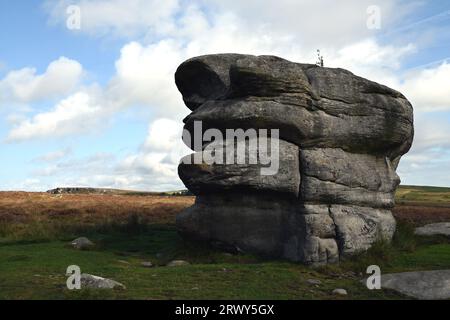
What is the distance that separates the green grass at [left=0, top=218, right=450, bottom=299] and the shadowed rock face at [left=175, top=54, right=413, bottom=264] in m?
1.14

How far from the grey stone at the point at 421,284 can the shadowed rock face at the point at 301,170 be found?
4050mm

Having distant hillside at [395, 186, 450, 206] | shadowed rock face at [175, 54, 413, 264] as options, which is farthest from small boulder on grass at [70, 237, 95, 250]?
distant hillside at [395, 186, 450, 206]

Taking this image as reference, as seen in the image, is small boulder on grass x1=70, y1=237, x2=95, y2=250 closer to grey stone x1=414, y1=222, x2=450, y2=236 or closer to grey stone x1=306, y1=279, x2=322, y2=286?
→ grey stone x1=306, y1=279, x2=322, y2=286

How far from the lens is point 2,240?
2603 centimetres

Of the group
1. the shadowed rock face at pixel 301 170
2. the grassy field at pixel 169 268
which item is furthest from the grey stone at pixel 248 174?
the grassy field at pixel 169 268

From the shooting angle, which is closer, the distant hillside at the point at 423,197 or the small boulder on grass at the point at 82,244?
the small boulder on grass at the point at 82,244

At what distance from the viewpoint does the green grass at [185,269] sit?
13883 millimetres

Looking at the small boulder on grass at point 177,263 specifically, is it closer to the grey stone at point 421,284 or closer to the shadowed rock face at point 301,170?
the shadowed rock face at point 301,170

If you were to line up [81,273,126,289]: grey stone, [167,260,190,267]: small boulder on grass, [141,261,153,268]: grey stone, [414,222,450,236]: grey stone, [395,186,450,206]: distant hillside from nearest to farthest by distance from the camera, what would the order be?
[81,273,126,289]: grey stone → [167,260,190,267]: small boulder on grass → [141,261,153,268]: grey stone → [414,222,450,236]: grey stone → [395,186,450,206]: distant hillside

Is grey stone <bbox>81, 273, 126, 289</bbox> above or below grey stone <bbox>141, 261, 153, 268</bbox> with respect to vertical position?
above

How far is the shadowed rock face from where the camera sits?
20188 mm

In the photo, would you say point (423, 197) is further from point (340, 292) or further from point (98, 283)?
point (98, 283)

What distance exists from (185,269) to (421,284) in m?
8.11

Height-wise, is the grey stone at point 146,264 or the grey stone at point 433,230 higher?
the grey stone at point 433,230
